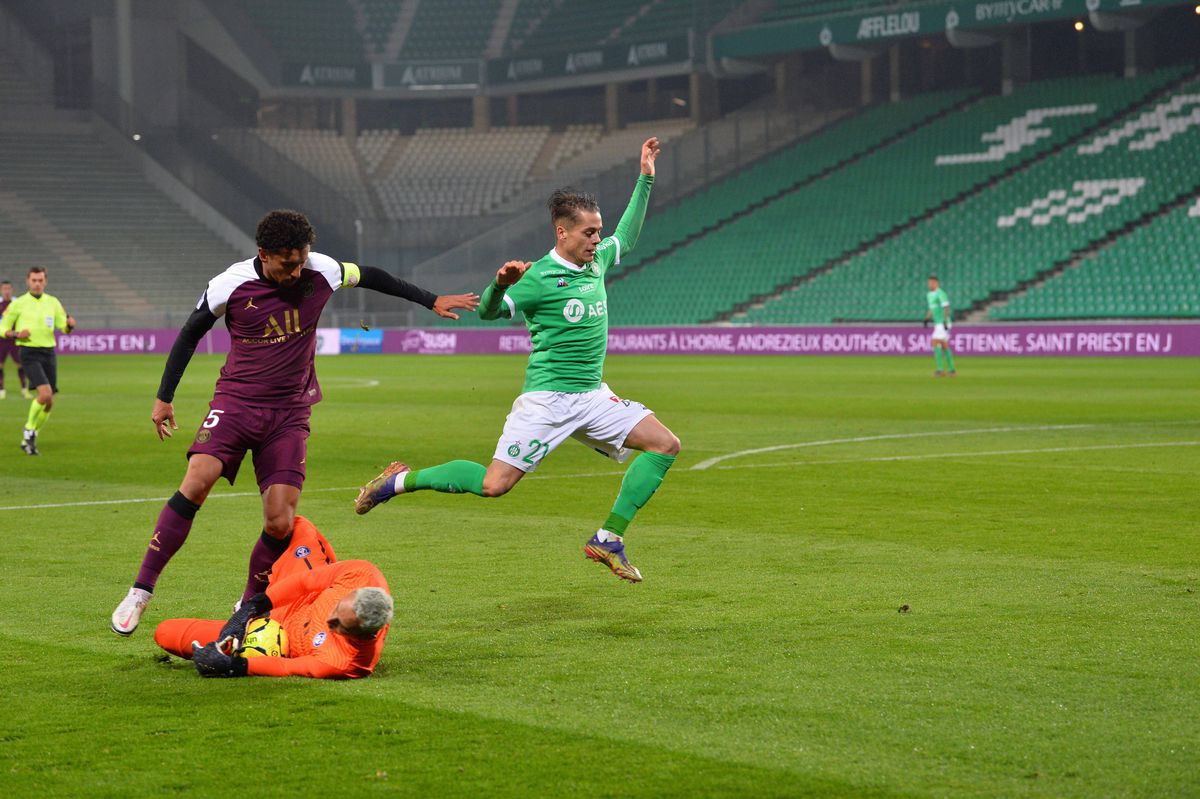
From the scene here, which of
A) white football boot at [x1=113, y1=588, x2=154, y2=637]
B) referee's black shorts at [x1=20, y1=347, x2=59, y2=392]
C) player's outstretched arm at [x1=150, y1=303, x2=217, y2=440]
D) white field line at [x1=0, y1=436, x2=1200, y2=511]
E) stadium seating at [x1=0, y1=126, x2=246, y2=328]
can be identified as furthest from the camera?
stadium seating at [x1=0, y1=126, x2=246, y2=328]

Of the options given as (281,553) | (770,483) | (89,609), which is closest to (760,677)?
(281,553)

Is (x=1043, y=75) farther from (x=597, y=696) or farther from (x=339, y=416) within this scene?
(x=597, y=696)

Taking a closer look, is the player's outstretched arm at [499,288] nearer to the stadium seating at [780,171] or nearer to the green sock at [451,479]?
the green sock at [451,479]

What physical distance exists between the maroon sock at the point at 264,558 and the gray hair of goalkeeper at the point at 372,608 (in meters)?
1.44

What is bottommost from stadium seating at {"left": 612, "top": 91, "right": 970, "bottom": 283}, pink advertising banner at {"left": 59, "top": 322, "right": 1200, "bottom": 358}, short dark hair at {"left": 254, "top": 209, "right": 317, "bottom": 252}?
pink advertising banner at {"left": 59, "top": 322, "right": 1200, "bottom": 358}

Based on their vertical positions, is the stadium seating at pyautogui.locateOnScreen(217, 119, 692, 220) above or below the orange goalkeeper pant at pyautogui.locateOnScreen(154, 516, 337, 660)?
above

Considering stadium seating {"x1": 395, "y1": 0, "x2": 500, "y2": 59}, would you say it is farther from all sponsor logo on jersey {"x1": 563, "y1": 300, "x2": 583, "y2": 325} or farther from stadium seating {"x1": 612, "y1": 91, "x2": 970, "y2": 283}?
all sponsor logo on jersey {"x1": 563, "y1": 300, "x2": 583, "y2": 325}

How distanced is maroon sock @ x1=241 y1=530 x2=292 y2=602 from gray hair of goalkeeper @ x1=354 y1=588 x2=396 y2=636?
1440 millimetres

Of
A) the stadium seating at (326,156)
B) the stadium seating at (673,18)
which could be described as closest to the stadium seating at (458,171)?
the stadium seating at (326,156)

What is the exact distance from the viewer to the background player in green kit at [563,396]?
29.5 feet

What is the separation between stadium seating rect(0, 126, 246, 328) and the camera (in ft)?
180

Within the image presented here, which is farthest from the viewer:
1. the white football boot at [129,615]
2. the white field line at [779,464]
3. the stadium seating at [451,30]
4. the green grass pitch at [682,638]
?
the stadium seating at [451,30]

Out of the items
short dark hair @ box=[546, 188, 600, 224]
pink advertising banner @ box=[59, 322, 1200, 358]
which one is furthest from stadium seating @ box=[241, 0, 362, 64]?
short dark hair @ box=[546, 188, 600, 224]

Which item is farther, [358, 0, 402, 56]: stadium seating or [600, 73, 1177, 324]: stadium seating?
[358, 0, 402, 56]: stadium seating
